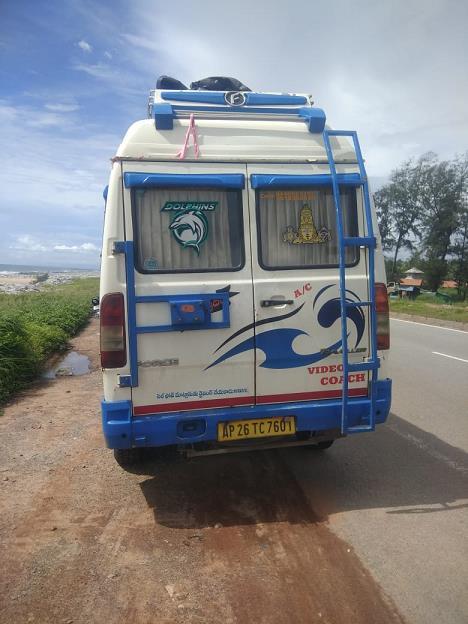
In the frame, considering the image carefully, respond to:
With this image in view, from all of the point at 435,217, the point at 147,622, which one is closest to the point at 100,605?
the point at 147,622

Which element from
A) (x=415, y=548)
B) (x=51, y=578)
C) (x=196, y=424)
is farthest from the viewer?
(x=196, y=424)

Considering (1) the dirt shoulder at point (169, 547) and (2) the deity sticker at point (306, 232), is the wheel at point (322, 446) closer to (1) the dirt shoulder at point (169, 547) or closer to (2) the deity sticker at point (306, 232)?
(1) the dirt shoulder at point (169, 547)

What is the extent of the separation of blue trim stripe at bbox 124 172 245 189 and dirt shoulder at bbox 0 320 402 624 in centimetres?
253

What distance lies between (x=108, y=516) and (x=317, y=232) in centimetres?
279

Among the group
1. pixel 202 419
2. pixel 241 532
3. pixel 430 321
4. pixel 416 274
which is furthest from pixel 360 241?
pixel 416 274

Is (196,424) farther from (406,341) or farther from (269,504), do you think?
(406,341)

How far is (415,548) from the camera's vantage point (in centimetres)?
320

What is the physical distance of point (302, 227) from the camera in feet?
12.8

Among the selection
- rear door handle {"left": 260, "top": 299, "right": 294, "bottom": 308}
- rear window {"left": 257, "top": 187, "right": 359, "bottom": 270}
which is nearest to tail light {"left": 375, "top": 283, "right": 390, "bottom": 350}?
rear window {"left": 257, "top": 187, "right": 359, "bottom": 270}

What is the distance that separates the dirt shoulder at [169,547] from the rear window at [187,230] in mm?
1919

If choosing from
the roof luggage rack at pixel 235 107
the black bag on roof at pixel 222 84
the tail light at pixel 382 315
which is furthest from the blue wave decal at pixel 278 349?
the black bag on roof at pixel 222 84

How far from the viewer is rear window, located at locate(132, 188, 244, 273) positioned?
362cm

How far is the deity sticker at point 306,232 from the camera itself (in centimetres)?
388

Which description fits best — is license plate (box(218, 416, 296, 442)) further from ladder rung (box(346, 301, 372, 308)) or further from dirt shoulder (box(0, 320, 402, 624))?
ladder rung (box(346, 301, 372, 308))
